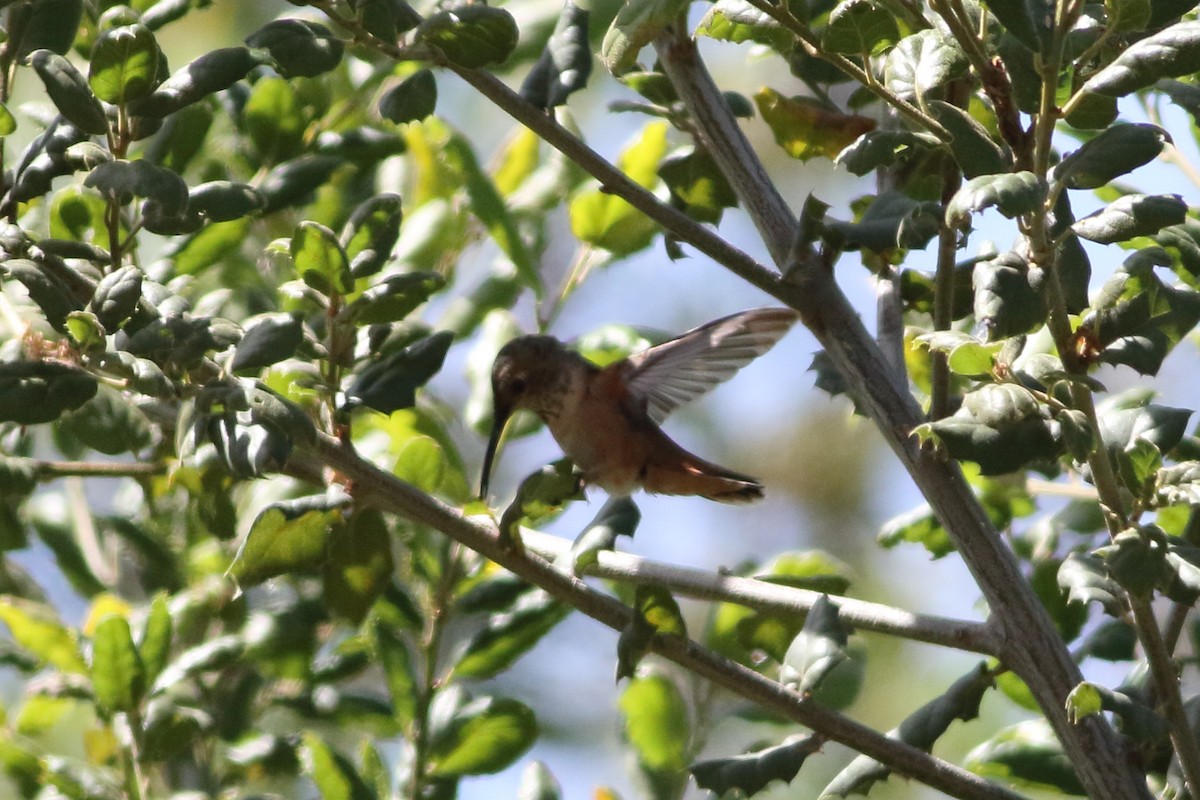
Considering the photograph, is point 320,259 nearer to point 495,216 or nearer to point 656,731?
point 495,216

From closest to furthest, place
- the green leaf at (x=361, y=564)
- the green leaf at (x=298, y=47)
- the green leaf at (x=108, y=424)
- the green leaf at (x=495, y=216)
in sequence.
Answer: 1. the green leaf at (x=298, y=47)
2. the green leaf at (x=361, y=564)
3. the green leaf at (x=108, y=424)
4. the green leaf at (x=495, y=216)

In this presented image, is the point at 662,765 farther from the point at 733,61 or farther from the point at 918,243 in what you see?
the point at 733,61

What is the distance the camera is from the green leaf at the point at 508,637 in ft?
8.15

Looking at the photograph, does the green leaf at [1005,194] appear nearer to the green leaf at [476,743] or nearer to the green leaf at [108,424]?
the green leaf at [476,743]

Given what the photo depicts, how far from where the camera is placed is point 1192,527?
2.00 m

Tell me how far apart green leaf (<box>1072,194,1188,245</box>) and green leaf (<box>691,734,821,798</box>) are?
0.76m

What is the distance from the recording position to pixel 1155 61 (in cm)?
152

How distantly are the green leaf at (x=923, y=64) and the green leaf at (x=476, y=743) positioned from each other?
1266 millimetres

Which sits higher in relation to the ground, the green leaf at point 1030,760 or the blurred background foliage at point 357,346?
the blurred background foliage at point 357,346

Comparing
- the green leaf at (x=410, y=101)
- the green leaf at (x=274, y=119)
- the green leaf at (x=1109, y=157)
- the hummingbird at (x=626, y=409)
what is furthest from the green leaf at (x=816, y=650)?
the green leaf at (x=274, y=119)

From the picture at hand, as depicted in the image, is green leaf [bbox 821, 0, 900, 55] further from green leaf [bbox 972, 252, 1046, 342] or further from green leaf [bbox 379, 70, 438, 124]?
green leaf [bbox 379, 70, 438, 124]

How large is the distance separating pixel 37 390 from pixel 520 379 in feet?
4.05

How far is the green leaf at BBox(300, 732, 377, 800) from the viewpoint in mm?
2238

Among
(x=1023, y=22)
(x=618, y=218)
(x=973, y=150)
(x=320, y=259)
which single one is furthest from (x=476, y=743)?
(x=1023, y=22)
